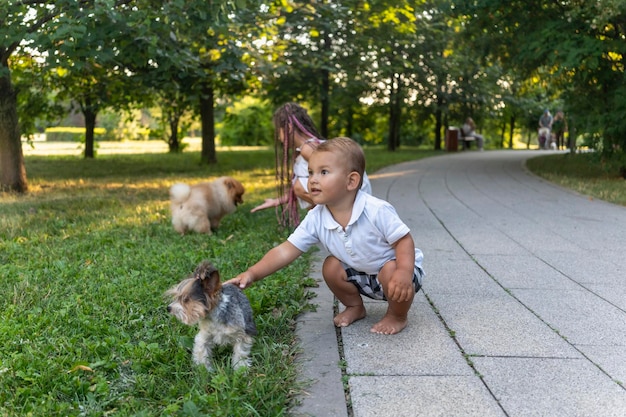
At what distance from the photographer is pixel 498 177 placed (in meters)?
Result: 15.4

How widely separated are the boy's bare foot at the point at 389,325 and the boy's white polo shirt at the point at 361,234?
0.31 m

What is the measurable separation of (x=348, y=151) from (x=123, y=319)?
71.6 inches

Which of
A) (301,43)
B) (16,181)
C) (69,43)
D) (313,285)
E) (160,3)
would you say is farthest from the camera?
(301,43)

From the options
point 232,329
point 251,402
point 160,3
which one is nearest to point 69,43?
point 160,3

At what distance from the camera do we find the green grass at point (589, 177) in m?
11.3

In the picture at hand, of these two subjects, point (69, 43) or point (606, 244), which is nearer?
point (606, 244)

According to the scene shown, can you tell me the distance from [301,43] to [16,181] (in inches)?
373

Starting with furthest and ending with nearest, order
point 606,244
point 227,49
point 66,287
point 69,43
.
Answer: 1. point 227,49
2. point 69,43
3. point 606,244
4. point 66,287

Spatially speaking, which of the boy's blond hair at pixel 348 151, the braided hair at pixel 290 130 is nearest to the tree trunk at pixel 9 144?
the braided hair at pixel 290 130

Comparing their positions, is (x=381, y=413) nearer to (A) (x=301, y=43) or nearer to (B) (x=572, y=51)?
(B) (x=572, y=51)

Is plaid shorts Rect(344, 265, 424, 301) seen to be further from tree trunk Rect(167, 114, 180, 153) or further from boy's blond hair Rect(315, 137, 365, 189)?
tree trunk Rect(167, 114, 180, 153)

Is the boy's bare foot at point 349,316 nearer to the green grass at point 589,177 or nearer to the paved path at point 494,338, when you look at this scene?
the paved path at point 494,338

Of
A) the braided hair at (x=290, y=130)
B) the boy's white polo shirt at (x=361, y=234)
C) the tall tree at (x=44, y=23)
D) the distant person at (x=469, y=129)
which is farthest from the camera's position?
the distant person at (x=469, y=129)

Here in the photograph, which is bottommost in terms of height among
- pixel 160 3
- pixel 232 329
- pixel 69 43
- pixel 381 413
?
pixel 381 413
